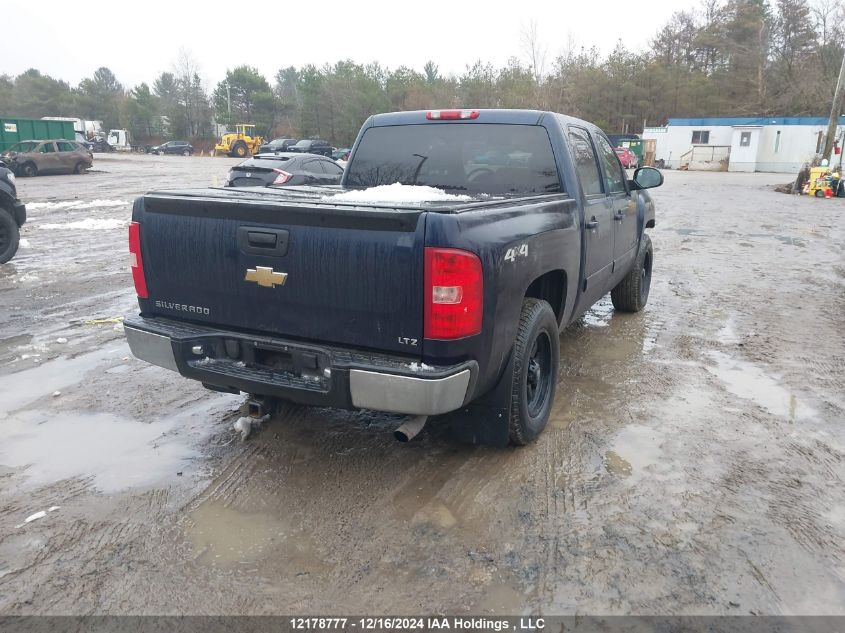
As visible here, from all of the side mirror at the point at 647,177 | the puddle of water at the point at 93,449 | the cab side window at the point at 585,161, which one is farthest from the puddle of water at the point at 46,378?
the side mirror at the point at 647,177

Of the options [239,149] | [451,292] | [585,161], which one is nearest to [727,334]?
[585,161]

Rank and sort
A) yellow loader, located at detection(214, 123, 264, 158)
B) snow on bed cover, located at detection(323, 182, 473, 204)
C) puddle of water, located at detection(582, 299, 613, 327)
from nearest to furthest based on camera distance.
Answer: snow on bed cover, located at detection(323, 182, 473, 204), puddle of water, located at detection(582, 299, 613, 327), yellow loader, located at detection(214, 123, 264, 158)

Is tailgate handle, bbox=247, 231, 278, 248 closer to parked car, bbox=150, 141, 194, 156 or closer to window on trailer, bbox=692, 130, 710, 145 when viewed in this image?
window on trailer, bbox=692, 130, 710, 145

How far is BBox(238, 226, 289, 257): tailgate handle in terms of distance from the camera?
3.05 metres

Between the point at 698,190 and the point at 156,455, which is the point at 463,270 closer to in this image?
the point at 156,455

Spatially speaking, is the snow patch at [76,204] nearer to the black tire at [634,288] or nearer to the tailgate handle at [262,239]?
the black tire at [634,288]

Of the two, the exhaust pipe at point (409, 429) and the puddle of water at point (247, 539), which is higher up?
the exhaust pipe at point (409, 429)

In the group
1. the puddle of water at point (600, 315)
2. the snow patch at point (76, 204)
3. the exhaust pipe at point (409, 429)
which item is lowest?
the puddle of water at point (600, 315)

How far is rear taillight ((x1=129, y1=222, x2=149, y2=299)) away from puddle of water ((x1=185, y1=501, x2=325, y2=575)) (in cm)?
128

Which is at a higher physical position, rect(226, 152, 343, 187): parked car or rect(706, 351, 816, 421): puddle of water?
rect(226, 152, 343, 187): parked car

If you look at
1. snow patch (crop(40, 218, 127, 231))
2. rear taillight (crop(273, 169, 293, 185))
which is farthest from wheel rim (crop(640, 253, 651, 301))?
snow patch (crop(40, 218, 127, 231))

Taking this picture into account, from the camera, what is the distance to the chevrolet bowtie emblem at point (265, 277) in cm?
309

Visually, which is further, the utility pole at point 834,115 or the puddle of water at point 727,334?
the utility pole at point 834,115

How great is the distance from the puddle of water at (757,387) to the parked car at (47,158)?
31.5 metres
